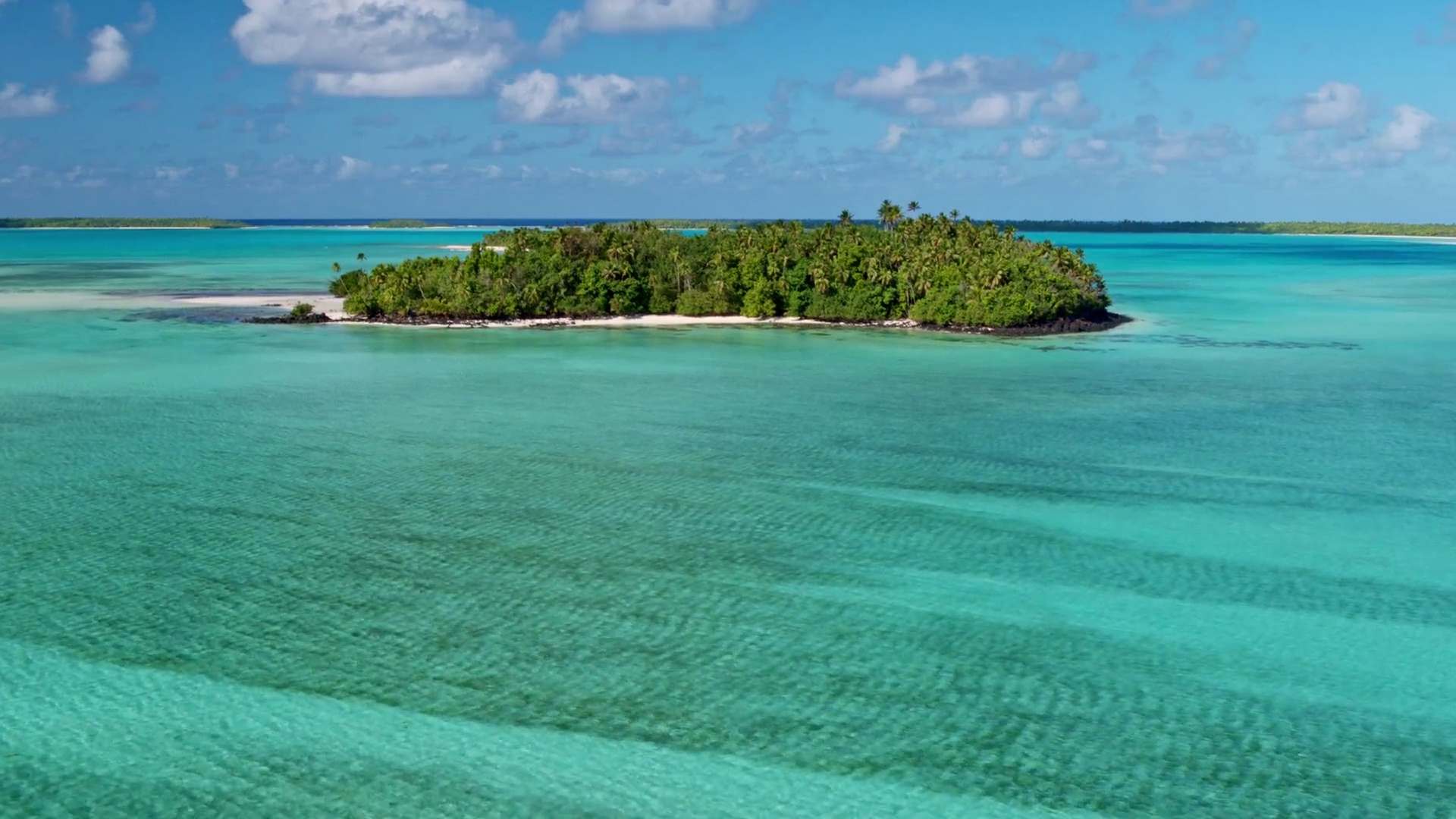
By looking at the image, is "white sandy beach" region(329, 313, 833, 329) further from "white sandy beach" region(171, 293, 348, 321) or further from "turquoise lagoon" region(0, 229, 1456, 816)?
"turquoise lagoon" region(0, 229, 1456, 816)

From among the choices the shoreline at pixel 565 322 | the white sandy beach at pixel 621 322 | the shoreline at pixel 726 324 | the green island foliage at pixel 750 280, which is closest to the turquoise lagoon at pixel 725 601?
the shoreline at pixel 726 324

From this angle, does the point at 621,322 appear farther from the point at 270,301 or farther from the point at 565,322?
the point at 270,301

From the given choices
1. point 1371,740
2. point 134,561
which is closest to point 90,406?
point 134,561

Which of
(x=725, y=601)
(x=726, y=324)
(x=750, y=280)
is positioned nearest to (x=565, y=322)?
(x=726, y=324)

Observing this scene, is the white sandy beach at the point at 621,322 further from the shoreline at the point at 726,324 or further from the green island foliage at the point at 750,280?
the green island foliage at the point at 750,280

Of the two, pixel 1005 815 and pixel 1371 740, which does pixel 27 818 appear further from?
pixel 1371 740

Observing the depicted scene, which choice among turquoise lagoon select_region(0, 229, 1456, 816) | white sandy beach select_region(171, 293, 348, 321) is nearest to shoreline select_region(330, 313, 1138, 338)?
white sandy beach select_region(171, 293, 348, 321)

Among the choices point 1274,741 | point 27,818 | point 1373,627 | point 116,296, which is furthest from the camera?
point 116,296
